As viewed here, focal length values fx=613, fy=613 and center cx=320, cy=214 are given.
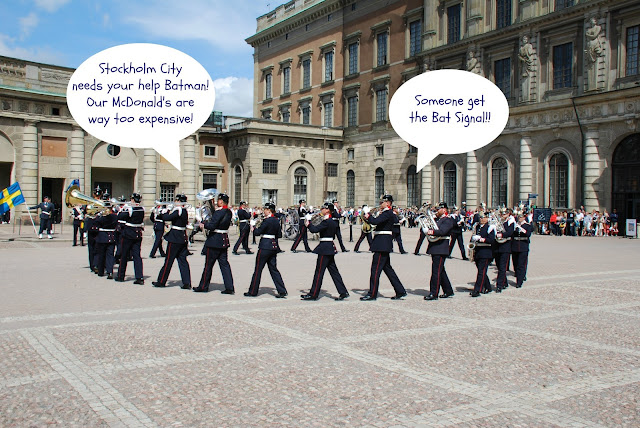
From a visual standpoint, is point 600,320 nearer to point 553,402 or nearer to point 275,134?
point 553,402

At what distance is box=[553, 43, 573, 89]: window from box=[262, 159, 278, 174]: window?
70.4ft

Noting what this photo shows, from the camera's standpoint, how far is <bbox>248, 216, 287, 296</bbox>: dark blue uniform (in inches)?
462

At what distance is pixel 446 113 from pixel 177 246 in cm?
740

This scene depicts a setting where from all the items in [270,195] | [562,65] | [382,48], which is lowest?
[270,195]

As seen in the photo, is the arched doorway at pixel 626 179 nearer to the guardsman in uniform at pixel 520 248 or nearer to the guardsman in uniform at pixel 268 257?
the guardsman in uniform at pixel 520 248

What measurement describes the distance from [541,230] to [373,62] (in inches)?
808

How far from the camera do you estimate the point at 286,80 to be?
59.1 meters

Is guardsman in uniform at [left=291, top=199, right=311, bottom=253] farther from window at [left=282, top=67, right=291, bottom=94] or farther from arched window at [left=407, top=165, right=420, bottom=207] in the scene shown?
window at [left=282, top=67, right=291, bottom=94]

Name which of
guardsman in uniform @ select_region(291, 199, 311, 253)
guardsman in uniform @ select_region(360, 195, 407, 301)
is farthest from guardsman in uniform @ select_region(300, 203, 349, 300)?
guardsman in uniform @ select_region(291, 199, 311, 253)

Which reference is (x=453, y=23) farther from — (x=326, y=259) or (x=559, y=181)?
(x=326, y=259)

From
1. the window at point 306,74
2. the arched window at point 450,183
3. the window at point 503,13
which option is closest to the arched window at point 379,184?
the arched window at point 450,183

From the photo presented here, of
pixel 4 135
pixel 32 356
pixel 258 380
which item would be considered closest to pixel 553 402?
pixel 258 380

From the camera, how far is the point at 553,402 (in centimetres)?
569

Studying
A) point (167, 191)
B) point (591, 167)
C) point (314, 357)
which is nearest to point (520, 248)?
point (314, 357)
